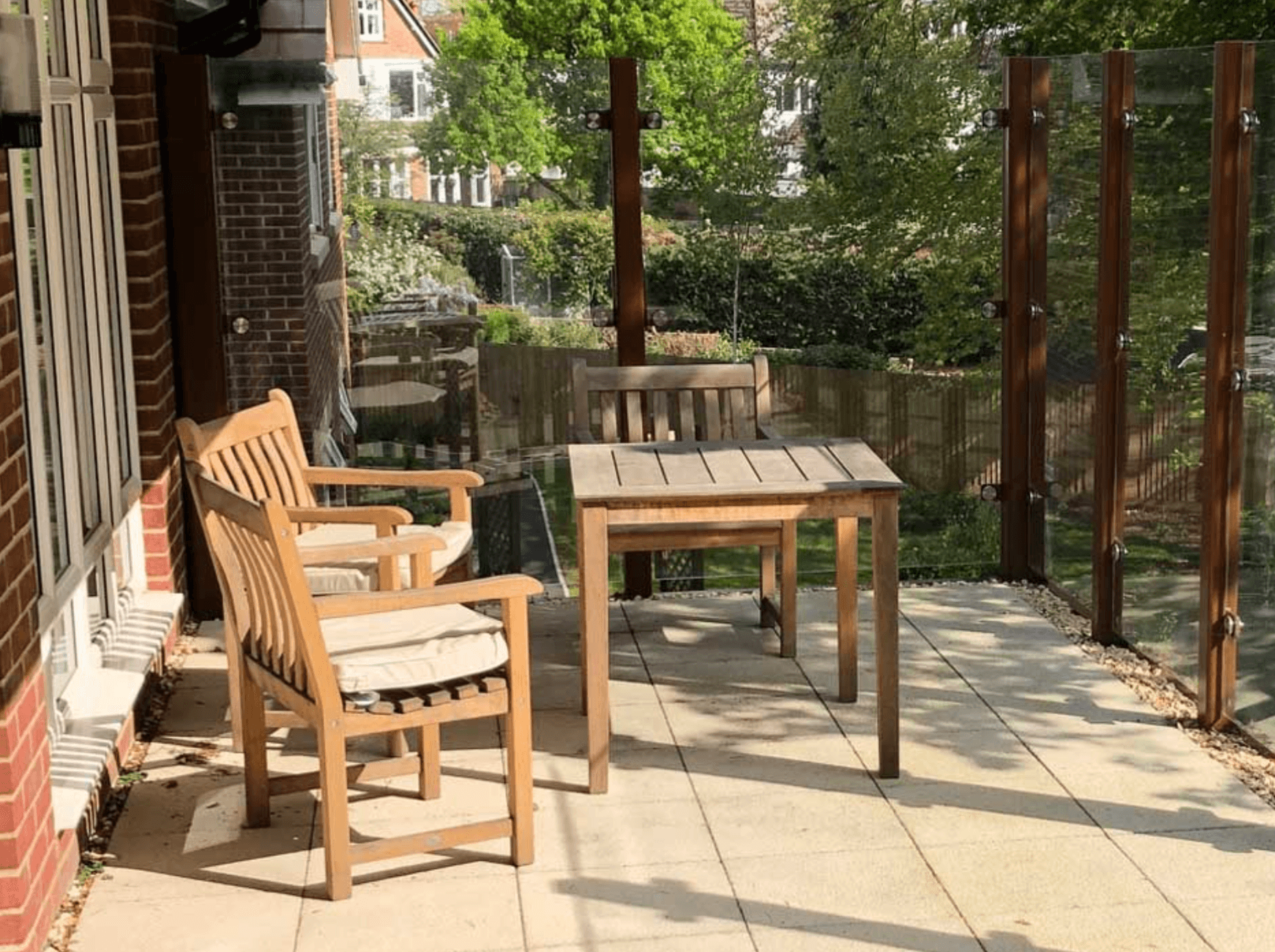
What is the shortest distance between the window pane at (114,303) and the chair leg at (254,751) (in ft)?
4.90

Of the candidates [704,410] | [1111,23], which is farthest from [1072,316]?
[1111,23]

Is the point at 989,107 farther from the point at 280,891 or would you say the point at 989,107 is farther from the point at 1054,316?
the point at 280,891

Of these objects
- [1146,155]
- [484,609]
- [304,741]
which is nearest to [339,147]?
[484,609]

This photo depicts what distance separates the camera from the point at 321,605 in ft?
14.4

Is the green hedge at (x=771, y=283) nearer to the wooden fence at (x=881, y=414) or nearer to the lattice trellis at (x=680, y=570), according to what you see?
the wooden fence at (x=881, y=414)

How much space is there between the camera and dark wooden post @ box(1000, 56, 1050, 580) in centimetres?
706

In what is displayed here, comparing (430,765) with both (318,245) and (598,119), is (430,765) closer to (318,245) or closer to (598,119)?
(318,245)

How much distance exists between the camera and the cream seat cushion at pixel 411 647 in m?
4.38

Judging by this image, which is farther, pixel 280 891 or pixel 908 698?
pixel 908 698

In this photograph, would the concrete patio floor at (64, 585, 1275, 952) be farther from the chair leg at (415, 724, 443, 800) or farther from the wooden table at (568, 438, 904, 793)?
the wooden table at (568, 438, 904, 793)

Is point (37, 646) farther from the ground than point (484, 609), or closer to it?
farther from the ground

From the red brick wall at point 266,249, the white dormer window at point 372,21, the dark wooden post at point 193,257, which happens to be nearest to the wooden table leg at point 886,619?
the red brick wall at point 266,249

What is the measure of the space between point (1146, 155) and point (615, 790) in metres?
2.63

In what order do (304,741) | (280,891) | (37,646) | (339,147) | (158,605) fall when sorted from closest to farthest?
(37,646), (280,891), (304,741), (158,605), (339,147)
